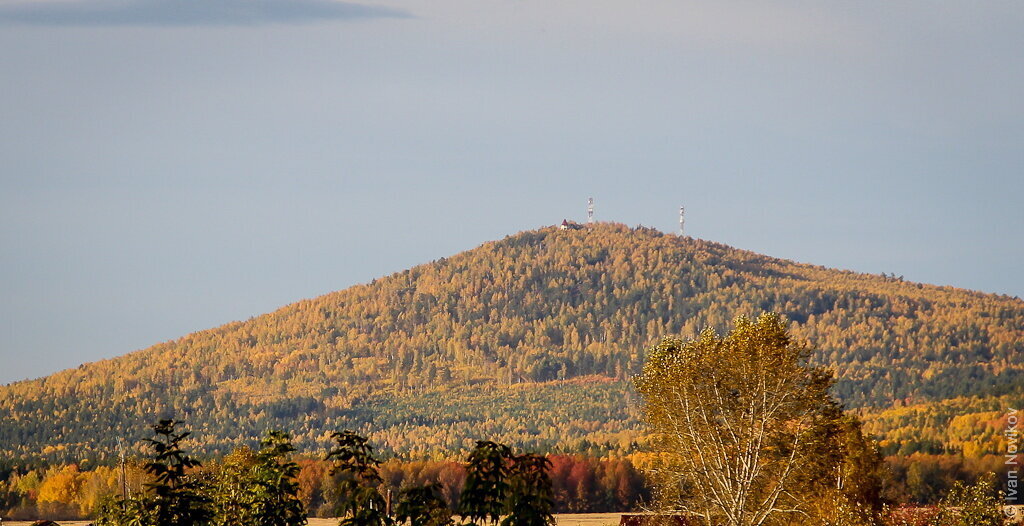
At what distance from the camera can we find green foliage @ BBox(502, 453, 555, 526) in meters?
40.4

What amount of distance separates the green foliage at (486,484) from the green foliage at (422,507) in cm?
85

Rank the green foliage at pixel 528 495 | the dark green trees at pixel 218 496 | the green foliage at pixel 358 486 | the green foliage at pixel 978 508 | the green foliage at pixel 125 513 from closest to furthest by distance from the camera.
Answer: the green foliage at pixel 528 495
the green foliage at pixel 358 486
the dark green trees at pixel 218 496
the green foliage at pixel 125 513
the green foliage at pixel 978 508

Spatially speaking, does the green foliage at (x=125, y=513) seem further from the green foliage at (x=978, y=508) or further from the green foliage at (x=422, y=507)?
the green foliage at (x=978, y=508)

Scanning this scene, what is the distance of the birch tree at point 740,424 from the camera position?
71562mm

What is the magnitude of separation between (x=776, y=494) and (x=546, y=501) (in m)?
31.7

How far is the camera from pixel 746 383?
2857 inches

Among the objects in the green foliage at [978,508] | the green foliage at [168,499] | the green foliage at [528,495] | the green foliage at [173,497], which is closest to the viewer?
the green foliage at [168,499]

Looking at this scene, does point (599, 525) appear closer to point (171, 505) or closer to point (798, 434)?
point (798, 434)

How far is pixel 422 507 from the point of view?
41219 millimetres

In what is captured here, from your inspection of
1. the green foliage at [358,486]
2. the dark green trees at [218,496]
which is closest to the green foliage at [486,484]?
the green foliage at [358,486]

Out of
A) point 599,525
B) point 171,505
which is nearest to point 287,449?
point 171,505

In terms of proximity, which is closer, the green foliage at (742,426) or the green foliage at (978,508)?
the green foliage at (978,508)

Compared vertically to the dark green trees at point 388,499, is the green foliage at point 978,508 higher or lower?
lower

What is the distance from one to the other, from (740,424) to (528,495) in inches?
1275
